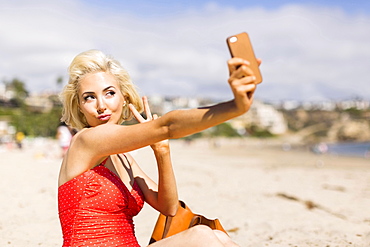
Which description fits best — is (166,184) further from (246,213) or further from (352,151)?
(352,151)

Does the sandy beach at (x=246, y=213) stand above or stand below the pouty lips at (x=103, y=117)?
below

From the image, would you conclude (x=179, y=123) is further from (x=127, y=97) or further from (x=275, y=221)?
(x=275, y=221)

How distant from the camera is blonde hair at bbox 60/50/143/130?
2.42 metres

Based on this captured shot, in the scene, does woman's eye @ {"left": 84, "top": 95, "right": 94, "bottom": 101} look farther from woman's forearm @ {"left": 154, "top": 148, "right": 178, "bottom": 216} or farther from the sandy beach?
the sandy beach

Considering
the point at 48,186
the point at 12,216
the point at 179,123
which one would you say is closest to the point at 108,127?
the point at 179,123

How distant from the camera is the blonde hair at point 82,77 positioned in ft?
7.93

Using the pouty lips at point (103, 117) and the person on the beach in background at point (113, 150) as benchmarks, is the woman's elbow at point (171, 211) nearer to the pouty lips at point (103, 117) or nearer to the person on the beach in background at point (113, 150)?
the person on the beach in background at point (113, 150)

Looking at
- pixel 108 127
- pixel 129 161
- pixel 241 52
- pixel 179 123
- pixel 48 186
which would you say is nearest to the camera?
pixel 241 52

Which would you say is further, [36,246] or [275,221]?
[275,221]

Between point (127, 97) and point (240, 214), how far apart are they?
4.04 metres

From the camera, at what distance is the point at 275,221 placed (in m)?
5.69

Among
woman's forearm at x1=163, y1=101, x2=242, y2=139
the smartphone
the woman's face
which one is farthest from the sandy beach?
the smartphone

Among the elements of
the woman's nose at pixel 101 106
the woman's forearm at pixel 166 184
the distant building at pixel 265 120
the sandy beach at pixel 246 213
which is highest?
the woman's nose at pixel 101 106

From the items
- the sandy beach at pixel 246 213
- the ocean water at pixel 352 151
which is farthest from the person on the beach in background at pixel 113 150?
the ocean water at pixel 352 151
